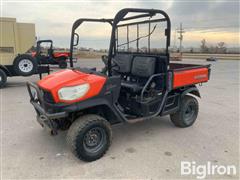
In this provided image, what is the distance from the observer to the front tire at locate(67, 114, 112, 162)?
2861 millimetres

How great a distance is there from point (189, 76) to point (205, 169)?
1.72 meters

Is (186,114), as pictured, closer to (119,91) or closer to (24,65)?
(119,91)

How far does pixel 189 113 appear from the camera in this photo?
4.30m

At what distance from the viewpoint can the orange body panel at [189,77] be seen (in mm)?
3807

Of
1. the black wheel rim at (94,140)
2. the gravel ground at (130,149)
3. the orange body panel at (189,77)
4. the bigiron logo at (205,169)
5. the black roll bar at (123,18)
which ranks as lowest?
the bigiron logo at (205,169)

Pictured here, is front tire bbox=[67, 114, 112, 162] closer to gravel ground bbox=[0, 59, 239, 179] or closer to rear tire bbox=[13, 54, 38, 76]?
gravel ground bbox=[0, 59, 239, 179]

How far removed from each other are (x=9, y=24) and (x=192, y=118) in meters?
7.06

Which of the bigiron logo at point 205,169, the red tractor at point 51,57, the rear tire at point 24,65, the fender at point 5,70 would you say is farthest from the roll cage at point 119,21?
the red tractor at point 51,57

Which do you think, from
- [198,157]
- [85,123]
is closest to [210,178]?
[198,157]

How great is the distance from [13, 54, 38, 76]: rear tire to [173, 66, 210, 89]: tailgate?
19.3 feet

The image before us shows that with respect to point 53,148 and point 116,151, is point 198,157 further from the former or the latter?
point 53,148

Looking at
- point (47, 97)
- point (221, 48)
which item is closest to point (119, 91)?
point (47, 97)

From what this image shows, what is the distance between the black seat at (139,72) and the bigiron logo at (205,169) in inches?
55.4

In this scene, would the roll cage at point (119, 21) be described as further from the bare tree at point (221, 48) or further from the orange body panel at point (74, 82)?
the bare tree at point (221, 48)
